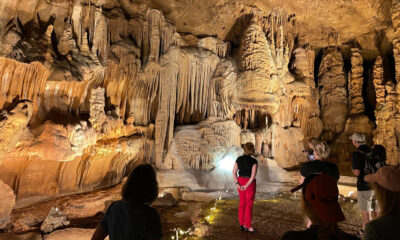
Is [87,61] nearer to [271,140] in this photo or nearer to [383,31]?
[271,140]

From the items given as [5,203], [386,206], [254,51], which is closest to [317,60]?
[254,51]

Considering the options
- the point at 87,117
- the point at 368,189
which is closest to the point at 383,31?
the point at 368,189

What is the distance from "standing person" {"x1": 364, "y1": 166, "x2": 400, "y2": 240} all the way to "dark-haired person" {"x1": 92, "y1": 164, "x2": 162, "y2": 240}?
1034mm

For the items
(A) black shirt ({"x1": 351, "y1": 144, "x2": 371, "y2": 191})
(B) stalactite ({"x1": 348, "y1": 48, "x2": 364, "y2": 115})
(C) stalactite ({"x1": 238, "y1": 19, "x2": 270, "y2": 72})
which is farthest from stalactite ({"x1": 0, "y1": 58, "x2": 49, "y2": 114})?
(B) stalactite ({"x1": 348, "y1": 48, "x2": 364, "y2": 115})

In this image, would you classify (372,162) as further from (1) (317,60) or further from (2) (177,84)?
(1) (317,60)

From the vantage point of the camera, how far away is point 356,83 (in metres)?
12.9

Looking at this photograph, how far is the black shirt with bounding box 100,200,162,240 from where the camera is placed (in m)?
1.38

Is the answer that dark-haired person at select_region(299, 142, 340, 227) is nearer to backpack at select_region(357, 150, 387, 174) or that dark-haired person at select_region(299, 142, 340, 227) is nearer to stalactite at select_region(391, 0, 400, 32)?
backpack at select_region(357, 150, 387, 174)

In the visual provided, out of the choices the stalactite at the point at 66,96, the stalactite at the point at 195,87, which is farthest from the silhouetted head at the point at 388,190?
the stalactite at the point at 195,87

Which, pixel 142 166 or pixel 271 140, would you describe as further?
pixel 271 140

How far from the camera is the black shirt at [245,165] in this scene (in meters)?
3.43

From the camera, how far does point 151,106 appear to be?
9297 mm

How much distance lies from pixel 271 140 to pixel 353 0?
605 centimetres

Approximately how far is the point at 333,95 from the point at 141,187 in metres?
13.8
